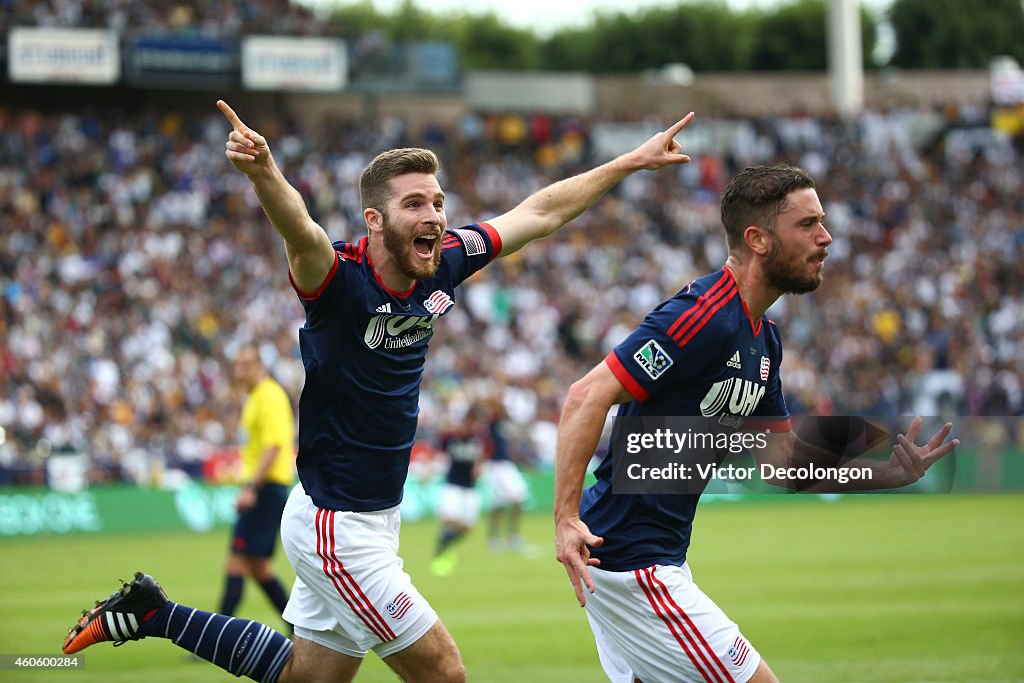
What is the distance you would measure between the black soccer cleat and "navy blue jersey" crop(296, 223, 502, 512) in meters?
Result: 0.99

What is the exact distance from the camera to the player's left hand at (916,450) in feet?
18.3

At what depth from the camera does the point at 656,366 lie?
5.29 metres

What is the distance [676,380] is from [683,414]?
0.59ft

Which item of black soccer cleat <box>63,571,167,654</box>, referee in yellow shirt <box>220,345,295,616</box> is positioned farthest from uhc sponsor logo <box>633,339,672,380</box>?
referee in yellow shirt <box>220,345,295,616</box>

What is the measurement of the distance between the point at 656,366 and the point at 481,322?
2657cm

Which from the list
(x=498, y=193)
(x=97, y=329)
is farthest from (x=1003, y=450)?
(x=97, y=329)

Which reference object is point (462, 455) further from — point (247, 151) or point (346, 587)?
point (247, 151)

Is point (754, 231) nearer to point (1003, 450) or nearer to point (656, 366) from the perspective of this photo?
point (656, 366)

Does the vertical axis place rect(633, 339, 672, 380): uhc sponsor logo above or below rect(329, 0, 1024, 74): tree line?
below

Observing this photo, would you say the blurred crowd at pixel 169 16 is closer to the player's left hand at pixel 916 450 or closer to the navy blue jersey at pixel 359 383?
the navy blue jersey at pixel 359 383

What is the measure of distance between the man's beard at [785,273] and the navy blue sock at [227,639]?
9.14 feet

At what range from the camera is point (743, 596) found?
14516 mm

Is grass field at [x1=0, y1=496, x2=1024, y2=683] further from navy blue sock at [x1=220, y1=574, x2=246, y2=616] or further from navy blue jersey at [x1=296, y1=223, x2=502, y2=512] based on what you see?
navy blue jersey at [x1=296, y1=223, x2=502, y2=512]

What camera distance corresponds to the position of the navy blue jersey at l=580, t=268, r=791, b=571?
5.30m
